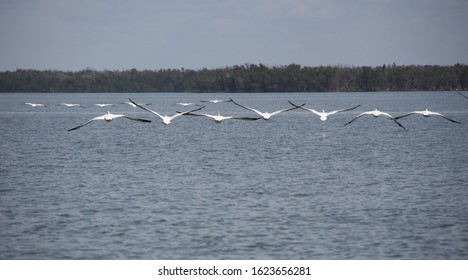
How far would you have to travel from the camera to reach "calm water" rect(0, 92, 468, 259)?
78.5 ft

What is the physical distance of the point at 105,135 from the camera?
73.9 meters

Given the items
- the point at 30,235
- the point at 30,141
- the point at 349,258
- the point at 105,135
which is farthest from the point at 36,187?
the point at 105,135

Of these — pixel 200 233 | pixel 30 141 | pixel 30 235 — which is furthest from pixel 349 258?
pixel 30 141

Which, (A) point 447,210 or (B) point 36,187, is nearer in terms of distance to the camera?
(A) point 447,210

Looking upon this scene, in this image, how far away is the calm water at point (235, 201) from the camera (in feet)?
78.5

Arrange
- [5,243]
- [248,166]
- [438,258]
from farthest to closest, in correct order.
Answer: [248,166], [5,243], [438,258]

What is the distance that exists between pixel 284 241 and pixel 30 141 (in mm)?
41937

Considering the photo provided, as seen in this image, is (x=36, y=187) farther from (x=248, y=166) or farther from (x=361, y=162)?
(x=361, y=162)

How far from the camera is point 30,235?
25594mm

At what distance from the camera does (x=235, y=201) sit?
3116cm
